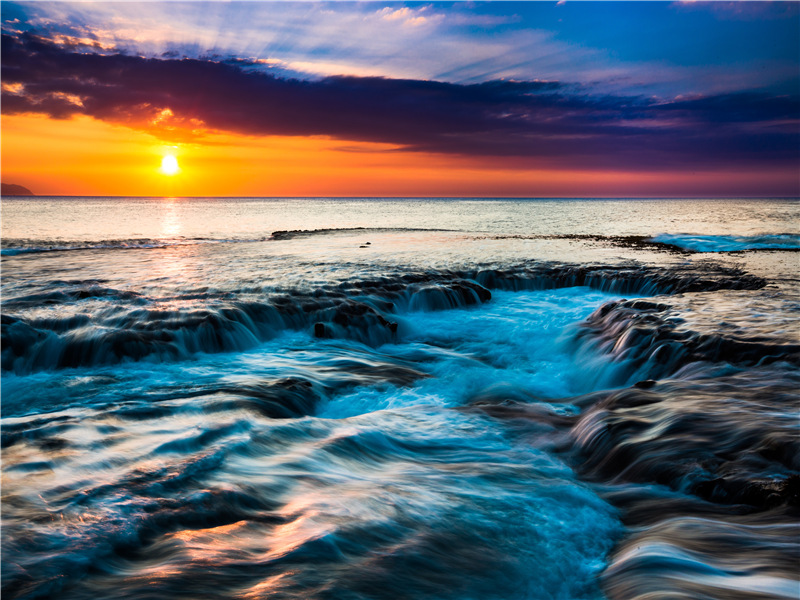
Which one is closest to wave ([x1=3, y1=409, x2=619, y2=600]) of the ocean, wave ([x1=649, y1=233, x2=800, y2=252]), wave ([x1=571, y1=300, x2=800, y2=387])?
the ocean

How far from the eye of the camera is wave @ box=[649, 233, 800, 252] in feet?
107

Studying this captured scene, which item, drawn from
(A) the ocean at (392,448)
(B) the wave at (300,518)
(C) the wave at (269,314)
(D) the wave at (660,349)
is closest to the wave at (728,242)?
(C) the wave at (269,314)

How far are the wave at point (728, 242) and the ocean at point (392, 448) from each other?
714 inches

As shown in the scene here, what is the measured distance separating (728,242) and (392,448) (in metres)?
37.3

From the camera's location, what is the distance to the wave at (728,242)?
32688 millimetres

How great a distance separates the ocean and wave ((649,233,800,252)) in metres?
18.1

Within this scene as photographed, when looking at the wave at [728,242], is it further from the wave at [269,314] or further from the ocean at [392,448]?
the ocean at [392,448]

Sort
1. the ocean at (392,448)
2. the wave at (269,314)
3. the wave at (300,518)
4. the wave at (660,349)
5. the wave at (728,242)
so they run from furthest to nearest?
the wave at (728,242), the wave at (269,314), the wave at (660,349), the ocean at (392,448), the wave at (300,518)

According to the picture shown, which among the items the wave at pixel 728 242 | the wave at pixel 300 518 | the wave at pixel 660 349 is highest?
the wave at pixel 728 242

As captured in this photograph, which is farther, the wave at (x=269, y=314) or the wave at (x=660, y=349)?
the wave at (x=269, y=314)

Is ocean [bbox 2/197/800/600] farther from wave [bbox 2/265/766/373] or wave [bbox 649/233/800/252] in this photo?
wave [bbox 649/233/800/252]

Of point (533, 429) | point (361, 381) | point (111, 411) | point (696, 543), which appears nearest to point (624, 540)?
point (696, 543)

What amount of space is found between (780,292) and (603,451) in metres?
13.0

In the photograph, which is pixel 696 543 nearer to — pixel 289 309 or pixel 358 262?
pixel 289 309
